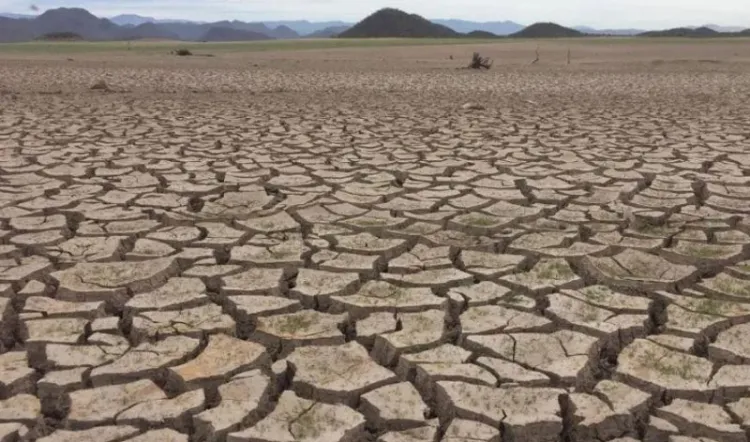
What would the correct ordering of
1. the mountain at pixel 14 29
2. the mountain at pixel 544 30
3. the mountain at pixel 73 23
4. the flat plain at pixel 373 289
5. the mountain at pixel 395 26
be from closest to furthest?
the flat plain at pixel 373 289 < the mountain at pixel 395 26 < the mountain at pixel 544 30 < the mountain at pixel 14 29 < the mountain at pixel 73 23

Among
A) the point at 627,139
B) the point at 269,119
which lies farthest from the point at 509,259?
the point at 269,119

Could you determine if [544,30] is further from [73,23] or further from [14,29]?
[73,23]

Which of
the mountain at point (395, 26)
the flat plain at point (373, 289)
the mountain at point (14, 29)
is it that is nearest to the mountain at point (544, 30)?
the mountain at point (395, 26)

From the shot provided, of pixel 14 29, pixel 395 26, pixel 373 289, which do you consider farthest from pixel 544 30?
pixel 14 29

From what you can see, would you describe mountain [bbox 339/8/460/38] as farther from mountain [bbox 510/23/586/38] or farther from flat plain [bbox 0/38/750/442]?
flat plain [bbox 0/38/750/442]

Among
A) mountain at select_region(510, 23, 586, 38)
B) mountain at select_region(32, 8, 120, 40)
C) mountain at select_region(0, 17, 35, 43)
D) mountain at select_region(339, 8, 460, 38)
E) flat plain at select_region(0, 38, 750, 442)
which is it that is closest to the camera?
flat plain at select_region(0, 38, 750, 442)

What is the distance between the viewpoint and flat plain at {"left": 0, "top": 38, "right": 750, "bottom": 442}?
1.76 m

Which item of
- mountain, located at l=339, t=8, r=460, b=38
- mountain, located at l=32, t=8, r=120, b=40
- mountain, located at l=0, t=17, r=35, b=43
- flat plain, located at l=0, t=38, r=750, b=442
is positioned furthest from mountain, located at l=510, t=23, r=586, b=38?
mountain, located at l=32, t=8, r=120, b=40

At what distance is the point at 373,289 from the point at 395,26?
8384cm

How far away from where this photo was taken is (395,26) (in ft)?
273

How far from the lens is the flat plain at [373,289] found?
1763mm

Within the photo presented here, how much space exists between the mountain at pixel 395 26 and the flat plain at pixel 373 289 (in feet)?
256

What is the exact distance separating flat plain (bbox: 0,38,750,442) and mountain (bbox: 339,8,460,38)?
3075 inches

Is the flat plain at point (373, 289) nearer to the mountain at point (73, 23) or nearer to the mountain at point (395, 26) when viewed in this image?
the mountain at point (395, 26)
